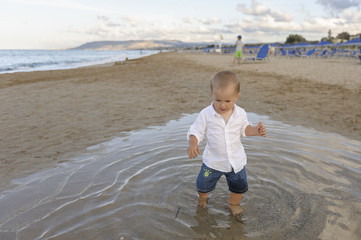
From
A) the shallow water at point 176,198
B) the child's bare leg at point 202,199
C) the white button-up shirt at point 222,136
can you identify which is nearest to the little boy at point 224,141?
the white button-up shirt at point 222,136

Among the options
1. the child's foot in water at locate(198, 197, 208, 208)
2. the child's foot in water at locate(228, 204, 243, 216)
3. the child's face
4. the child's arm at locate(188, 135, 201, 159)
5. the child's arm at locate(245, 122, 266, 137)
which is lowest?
the child's foot in water at locate(228, 204, 243, 216)

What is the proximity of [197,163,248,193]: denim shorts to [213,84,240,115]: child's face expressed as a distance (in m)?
0.66

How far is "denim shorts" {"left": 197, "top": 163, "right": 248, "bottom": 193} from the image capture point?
2.54 meters

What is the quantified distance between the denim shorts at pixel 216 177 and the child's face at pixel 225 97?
0.66m

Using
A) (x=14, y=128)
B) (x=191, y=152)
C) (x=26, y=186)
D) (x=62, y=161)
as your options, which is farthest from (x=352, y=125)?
(x=14, y=128)

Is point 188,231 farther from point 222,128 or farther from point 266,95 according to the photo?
point 266,95

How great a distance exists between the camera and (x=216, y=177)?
2.59 meters

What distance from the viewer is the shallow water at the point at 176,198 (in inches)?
88.2

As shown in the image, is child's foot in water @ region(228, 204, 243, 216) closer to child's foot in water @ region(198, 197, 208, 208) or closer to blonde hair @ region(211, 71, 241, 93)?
child's foot in water @ region(198, 197, 208, 208)

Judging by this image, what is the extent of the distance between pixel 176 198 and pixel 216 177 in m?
0.52

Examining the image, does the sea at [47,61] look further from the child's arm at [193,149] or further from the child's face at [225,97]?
the child's face at [225,97]

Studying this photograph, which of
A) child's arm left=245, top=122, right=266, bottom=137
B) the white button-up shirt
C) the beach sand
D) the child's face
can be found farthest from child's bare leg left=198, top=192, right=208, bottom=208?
the beach sand

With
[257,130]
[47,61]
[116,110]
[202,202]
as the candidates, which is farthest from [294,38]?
[202,202]

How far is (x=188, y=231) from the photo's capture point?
2248 millimetres
